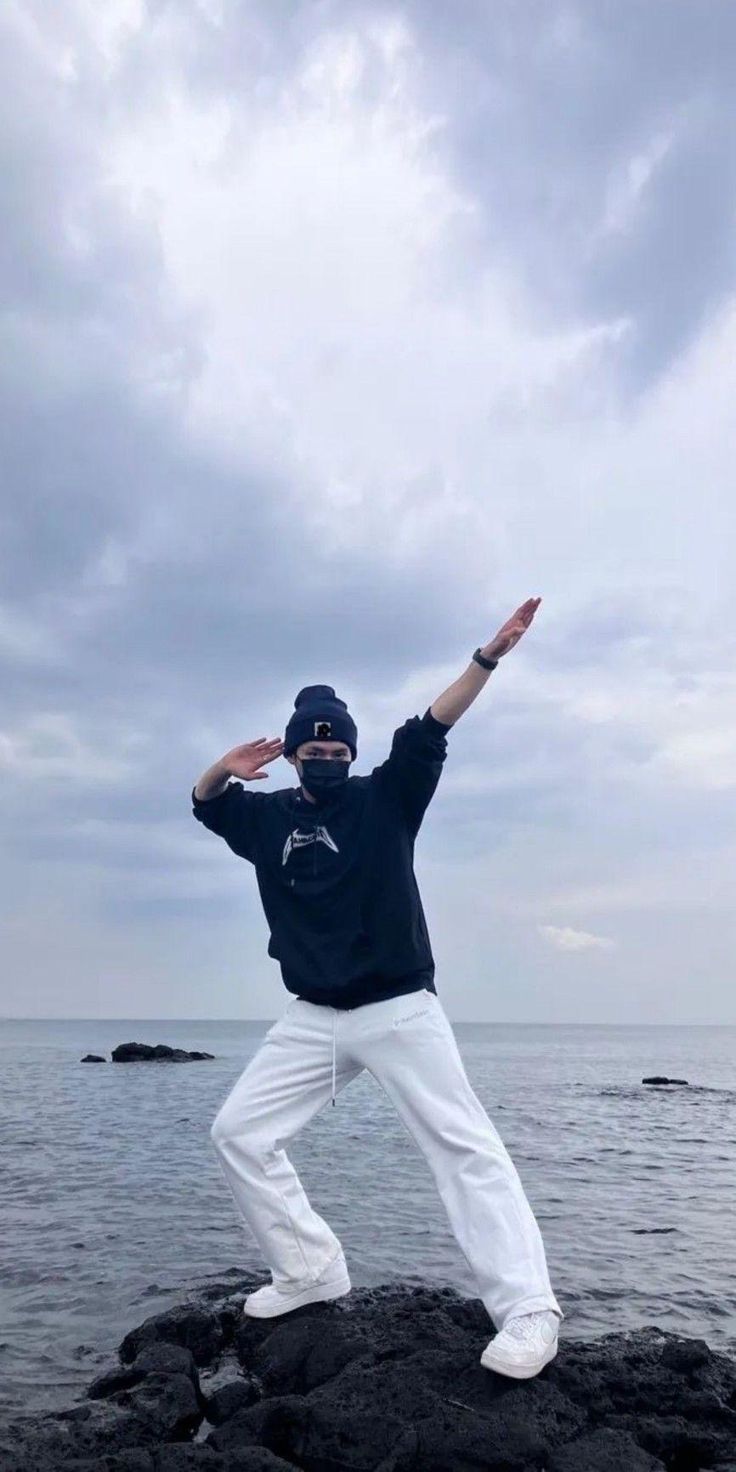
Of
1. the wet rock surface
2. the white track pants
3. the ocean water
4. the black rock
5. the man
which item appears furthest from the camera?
the black rock

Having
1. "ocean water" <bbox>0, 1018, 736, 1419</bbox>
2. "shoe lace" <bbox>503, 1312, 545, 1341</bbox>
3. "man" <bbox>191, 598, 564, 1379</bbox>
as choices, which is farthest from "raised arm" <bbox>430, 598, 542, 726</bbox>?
"ocean water" <bbox>0, 1018, 736, 1419</bbox>

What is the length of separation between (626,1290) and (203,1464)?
535 cm

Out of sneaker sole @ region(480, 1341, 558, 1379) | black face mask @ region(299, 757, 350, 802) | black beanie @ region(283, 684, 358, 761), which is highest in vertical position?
black beanie @ region(283, 684, 358, 761)

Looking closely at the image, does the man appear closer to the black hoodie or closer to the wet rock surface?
the black hoodie

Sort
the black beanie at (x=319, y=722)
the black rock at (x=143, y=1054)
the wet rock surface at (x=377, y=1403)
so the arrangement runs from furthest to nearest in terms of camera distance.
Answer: the black rock at (x=143, y=1054), the black beanie at (x=319, y=722), the wet rock surface at (x=377, y=1403)

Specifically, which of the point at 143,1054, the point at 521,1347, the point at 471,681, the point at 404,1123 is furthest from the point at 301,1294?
the point at 143,1054

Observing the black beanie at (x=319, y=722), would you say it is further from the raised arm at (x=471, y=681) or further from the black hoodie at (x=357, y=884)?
the raised arm at (x=471, y=681)

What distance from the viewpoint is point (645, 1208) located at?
40.5 ft

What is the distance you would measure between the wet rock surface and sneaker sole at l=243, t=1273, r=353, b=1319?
0.06 m

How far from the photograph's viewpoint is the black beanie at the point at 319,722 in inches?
243

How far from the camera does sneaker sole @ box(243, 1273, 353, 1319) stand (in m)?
6.37

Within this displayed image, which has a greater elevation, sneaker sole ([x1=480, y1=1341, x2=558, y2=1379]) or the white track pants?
the white track pants

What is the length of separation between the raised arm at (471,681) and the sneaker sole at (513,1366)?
10.4 ft

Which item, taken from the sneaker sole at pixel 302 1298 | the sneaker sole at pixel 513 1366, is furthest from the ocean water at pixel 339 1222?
the sneaker sole at pixel 513 1366
